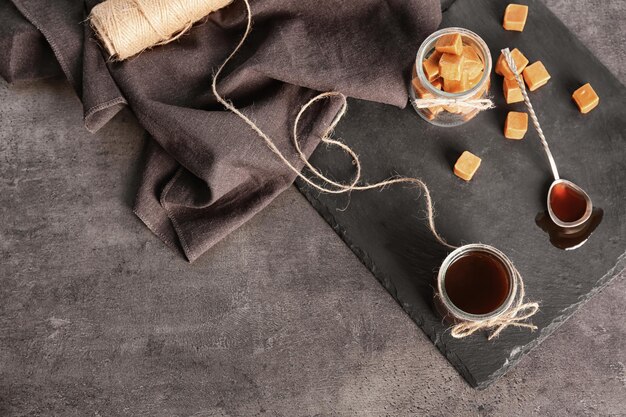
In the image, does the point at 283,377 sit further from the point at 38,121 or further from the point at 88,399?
the point at 38,121

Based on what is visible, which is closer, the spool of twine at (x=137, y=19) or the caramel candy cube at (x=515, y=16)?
the spool of twine at (x=137, y=19)

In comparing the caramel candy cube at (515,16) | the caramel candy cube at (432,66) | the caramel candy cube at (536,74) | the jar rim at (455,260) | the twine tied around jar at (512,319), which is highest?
the caramel candy cube at (515,16)

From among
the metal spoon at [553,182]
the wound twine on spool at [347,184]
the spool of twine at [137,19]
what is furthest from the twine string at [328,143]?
the metal spoon at [553,182]

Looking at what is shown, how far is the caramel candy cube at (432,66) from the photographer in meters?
1.31

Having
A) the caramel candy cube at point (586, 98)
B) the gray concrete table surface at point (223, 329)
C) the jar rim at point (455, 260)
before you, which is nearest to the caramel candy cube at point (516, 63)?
the caramel candy cube at point (586, 98)

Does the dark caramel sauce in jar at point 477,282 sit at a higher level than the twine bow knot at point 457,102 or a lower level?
lower

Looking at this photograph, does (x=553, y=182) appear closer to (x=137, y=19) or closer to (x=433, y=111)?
(x=433, y=111)

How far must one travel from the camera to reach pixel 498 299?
1.28 meters

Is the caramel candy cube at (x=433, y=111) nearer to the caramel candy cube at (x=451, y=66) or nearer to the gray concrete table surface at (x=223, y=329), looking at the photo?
the caramel candy cube at (x=451, y=66)

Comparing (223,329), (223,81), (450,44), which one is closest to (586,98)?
(450,44)

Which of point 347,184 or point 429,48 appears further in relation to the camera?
point 347,184

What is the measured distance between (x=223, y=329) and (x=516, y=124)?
2.42 ft

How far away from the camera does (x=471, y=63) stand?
1303 millimetres

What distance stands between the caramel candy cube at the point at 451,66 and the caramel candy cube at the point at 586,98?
282mm
